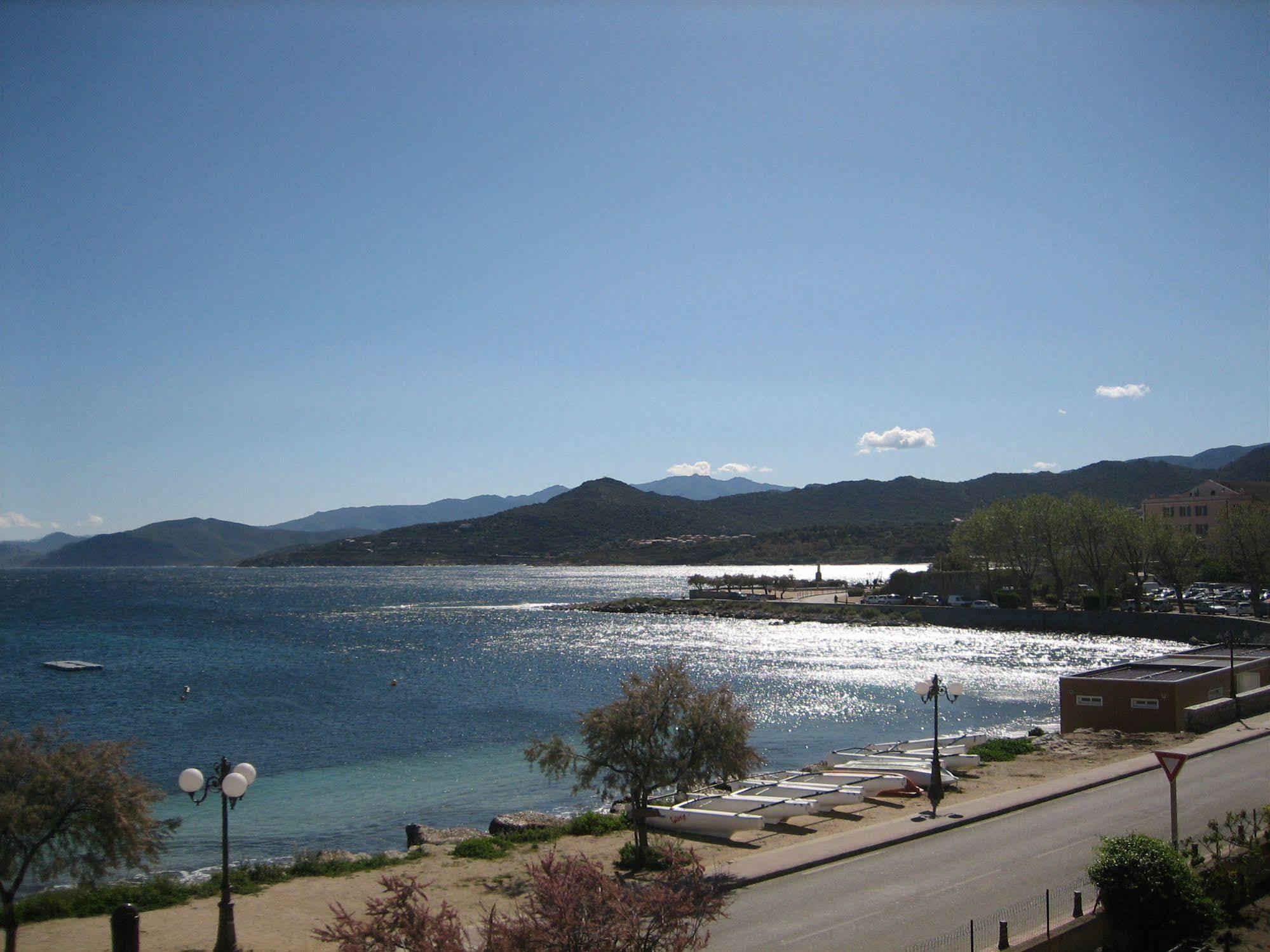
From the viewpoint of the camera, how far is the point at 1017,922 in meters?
12.0

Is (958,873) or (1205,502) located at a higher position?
(1205,502)

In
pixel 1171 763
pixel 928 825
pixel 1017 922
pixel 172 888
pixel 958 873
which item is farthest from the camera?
pixel 928 825

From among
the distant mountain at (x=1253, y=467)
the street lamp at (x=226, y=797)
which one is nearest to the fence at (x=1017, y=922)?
the street lamp at (x=226, y=797)

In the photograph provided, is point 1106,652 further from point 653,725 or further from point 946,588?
point 653,725

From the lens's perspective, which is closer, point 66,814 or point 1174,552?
point 66,814

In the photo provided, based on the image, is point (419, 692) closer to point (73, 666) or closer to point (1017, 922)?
point (73, 666)

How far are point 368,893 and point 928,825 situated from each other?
1026 cm

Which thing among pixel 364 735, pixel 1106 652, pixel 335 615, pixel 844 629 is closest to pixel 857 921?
pixel 364 735

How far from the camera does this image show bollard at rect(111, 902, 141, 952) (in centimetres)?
1128

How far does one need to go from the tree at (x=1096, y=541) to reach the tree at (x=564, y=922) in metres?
75.9

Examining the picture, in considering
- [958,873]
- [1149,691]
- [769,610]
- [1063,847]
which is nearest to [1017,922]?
[958,873]

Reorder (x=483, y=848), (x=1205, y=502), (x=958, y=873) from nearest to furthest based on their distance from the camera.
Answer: (x=958, y=873), (x=483, y=848), (x=1205, y=502)

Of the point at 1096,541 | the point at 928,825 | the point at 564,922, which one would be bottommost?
the point at 928,825

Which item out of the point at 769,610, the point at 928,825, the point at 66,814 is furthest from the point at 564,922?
the point at 769,610
